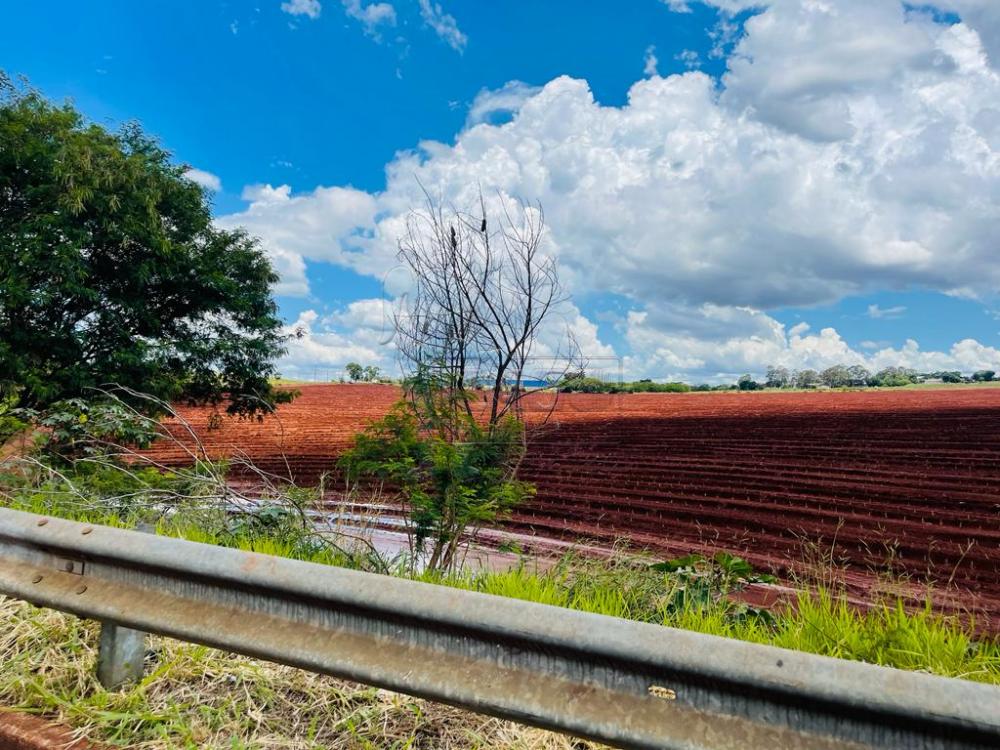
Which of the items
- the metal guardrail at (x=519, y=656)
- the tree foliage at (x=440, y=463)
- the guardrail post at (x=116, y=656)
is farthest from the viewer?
the tree foliage at (x=440, y=463)

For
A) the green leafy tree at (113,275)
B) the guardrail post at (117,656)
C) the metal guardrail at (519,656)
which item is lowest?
the guardrail post at (117,656)

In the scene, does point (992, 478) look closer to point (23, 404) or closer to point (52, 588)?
point (52, 588)

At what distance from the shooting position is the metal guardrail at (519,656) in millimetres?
1506

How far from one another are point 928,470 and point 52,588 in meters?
13.1

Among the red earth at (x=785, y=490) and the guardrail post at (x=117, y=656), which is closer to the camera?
the guardrail post at (x=117, y=656)

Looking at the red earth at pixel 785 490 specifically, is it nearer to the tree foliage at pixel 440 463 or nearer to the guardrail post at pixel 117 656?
the tree foliage at pixel 440 463

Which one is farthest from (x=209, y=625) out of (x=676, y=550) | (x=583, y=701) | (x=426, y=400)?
(x=676, y=550)

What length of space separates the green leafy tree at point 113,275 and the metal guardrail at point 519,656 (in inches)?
438

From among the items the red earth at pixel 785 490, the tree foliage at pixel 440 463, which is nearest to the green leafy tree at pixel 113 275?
the red earth at pixel 785 490

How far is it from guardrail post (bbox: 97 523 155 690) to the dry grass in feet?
0.15

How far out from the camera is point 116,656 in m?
2.50

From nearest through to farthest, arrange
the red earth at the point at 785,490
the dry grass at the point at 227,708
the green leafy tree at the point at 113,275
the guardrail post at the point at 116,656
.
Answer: the dry grass at the point at 227,708
the guardrail post at the point at 116,656
the red earth at the point at 785,490
the green leafy tree at the point at 113,275

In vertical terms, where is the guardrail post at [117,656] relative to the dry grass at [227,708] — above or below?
above

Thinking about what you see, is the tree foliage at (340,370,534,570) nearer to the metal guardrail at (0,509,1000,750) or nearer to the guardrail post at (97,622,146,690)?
the guardrail post at (97,622,146,690)
